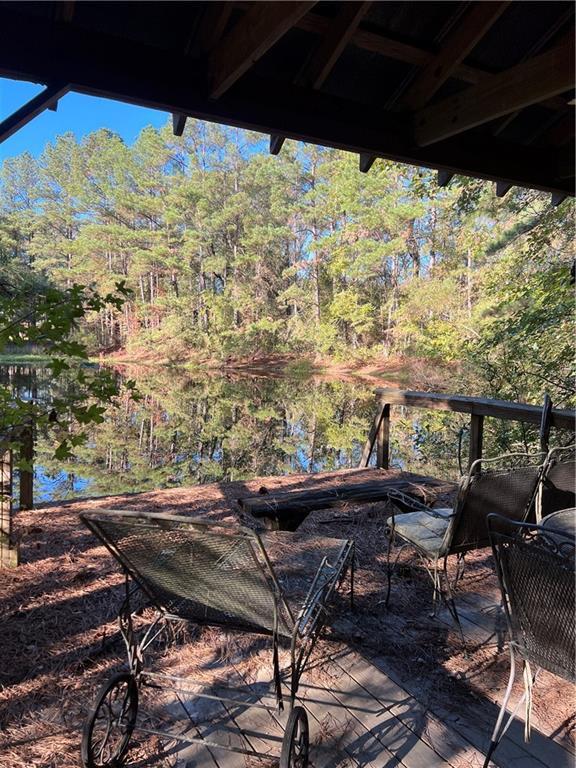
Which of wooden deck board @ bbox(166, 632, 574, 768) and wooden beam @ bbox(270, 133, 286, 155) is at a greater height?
wooden beam @ bbox(270, 133, 286, 155)

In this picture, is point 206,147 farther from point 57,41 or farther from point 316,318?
point 57,41

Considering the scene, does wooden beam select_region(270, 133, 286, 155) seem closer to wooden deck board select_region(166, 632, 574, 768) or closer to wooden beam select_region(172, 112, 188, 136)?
wooden beam select_region(172, 112, 188, 136)

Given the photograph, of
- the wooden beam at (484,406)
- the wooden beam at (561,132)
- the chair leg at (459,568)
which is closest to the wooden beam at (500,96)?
the wooden beam at (561,132)

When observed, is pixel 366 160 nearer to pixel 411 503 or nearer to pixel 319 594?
pixel 411 503

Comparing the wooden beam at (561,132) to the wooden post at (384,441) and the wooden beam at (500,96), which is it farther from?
the wooden post at (384,441)

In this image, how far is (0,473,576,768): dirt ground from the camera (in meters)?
1.55

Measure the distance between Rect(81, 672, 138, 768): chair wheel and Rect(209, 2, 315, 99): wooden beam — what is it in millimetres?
2088

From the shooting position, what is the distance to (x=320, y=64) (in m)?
2.18

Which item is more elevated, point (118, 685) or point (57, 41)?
point (57, 41)

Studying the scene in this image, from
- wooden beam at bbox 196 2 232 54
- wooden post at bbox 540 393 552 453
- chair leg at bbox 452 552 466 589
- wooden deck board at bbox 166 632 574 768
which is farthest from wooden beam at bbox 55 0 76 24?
wooden post at bbox 540 393 552 453

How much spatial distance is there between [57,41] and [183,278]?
24670 mm

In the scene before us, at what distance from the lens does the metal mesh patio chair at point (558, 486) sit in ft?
7.88

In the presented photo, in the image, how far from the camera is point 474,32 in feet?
6.72

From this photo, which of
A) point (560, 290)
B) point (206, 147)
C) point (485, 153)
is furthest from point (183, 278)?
point (485, 153)
